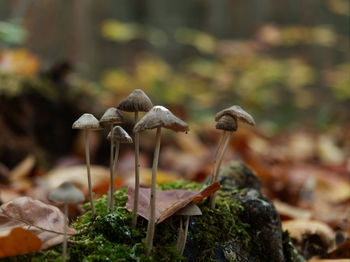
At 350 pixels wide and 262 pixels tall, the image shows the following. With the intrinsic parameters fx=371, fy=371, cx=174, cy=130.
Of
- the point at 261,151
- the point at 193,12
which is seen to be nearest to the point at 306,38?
the point at 193,12

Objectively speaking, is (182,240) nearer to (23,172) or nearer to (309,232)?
(309,232)

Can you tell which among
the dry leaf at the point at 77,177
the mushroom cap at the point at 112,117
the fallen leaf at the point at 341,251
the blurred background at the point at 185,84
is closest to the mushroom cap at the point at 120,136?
the mushroom cap at the point at 112,117

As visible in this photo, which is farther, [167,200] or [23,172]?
[23,172]

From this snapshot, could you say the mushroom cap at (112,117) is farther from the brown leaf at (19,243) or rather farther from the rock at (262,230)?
the rock at (262,230)

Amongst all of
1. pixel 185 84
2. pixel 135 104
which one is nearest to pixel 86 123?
pixel 135 104

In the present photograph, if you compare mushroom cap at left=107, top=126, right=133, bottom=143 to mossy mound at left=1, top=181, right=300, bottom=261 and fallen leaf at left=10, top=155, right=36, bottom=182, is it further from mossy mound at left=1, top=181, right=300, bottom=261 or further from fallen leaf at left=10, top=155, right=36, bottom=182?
fallen leaf at left=10, top=155, right=36, bottom=182

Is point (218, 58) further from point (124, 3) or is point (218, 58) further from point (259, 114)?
point (124, 3)

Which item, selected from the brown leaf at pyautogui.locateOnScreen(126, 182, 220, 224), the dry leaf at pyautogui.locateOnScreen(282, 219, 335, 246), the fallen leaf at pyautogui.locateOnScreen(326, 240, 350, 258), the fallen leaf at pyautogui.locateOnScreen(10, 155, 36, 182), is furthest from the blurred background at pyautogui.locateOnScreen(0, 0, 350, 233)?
the brown leaf at pyautogui.locateOnScreen(126, 182, 220, 224)

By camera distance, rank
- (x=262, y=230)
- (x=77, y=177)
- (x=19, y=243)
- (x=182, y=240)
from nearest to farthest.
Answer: (x=19, y=243) → (x=182, y=240) → (x=262, y=230) → (x=77, y=177)
